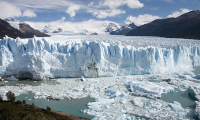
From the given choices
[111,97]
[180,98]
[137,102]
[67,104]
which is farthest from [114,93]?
[180,98]

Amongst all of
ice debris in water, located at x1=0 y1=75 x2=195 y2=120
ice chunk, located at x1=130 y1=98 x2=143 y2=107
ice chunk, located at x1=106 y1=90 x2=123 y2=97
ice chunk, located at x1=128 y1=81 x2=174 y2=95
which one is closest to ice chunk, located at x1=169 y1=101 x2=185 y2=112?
ice debris in water, located at x1=0 y1=75 x2=195 y2=120

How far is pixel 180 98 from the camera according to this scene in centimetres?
774

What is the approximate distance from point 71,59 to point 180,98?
25.2 ft

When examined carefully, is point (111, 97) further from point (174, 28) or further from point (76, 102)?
point (174, 28)

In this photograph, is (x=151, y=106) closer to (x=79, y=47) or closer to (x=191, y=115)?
(x=191, y=115)

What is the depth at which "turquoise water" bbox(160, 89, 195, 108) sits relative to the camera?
280 inches

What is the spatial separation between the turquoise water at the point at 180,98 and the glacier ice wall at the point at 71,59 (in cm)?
408

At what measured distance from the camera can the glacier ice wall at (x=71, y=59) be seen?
11164 millimetres

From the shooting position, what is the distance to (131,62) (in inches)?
478

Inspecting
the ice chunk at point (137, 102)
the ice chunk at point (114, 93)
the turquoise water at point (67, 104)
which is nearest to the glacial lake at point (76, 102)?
the turquoise water at point (67, 104)

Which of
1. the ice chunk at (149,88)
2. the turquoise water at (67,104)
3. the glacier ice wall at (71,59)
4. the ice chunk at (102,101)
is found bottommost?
the turquoise water at (67,104)

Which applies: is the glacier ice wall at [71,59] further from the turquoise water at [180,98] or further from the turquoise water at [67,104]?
the turquoise water at [180,98]

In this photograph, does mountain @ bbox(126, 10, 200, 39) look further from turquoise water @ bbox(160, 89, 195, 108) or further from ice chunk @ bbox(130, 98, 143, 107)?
ice chunk @ bbox(130, 98, 143, 107)

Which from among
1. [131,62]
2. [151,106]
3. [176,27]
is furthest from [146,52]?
[176,27]
